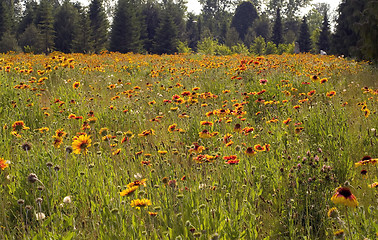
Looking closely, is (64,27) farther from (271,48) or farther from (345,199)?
(345,199)

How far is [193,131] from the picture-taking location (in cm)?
403

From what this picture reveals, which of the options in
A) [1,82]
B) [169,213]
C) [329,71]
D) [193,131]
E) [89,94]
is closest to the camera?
[169,213]

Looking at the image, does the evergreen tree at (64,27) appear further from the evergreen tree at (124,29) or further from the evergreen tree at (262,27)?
the evergreen tree at (262,27)

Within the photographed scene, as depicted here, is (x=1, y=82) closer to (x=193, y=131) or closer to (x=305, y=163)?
(x=193, y=131)

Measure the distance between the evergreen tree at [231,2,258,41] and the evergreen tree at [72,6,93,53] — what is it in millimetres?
42183

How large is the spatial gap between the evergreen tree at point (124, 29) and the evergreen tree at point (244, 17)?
3729cm

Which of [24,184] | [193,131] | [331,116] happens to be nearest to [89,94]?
[193,131]

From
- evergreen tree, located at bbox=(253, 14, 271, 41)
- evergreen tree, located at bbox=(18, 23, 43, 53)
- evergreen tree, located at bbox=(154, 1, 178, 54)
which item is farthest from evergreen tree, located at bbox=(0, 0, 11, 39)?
evergreen tree, located at bbox=(253, 14, 271, 41)

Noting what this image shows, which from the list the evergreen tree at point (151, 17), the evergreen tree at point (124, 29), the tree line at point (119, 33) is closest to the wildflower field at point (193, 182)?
the tree line at point (119, 33)

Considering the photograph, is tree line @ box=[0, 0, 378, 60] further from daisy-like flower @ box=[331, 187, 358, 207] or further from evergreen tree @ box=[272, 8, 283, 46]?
daisy-like flower @ box=[331, 187, 358, 207]

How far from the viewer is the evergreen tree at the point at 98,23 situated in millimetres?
35406

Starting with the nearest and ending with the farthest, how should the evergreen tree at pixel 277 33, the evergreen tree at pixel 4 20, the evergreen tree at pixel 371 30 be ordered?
1. the evergreen tree at pixel 371 30
2. the evergreen tree at pixel 4 20
3. the evergreen tree at pixel 277 33

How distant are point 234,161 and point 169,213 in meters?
0.57

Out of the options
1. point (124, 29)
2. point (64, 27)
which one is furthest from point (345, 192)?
point (64, 27)
